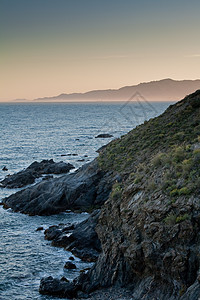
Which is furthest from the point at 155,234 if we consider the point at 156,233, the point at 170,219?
the point at 170,219

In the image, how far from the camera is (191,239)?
19234 millimetres

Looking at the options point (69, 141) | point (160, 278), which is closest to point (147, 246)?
point (160, 278)

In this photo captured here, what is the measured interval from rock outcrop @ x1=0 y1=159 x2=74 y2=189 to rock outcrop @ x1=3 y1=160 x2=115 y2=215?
9.75m

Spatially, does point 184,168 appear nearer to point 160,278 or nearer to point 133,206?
point 133,206

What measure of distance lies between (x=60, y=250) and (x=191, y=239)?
17.9 metres

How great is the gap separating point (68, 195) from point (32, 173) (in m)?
20.1

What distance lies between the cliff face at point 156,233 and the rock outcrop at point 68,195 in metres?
13.9

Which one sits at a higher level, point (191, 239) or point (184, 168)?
point (184, 168)

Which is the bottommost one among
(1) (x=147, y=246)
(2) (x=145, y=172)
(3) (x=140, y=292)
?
(3) (x=140, y=292)

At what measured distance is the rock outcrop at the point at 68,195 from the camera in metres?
44.5

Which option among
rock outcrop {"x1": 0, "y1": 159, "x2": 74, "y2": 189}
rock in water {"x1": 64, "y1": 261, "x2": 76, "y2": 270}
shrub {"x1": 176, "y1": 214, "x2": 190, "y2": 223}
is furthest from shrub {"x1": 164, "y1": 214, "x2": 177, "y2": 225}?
rock outcrop {"x1": 0, "y1": 159, "x2": 74, "y2": 189}

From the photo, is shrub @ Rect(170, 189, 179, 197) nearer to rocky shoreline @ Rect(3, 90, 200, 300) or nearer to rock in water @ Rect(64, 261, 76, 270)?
rocky shoreline @ Rect(3, 90, 200, 300)

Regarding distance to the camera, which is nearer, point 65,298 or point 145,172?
point 65,298

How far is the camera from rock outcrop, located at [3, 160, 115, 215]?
146ft
